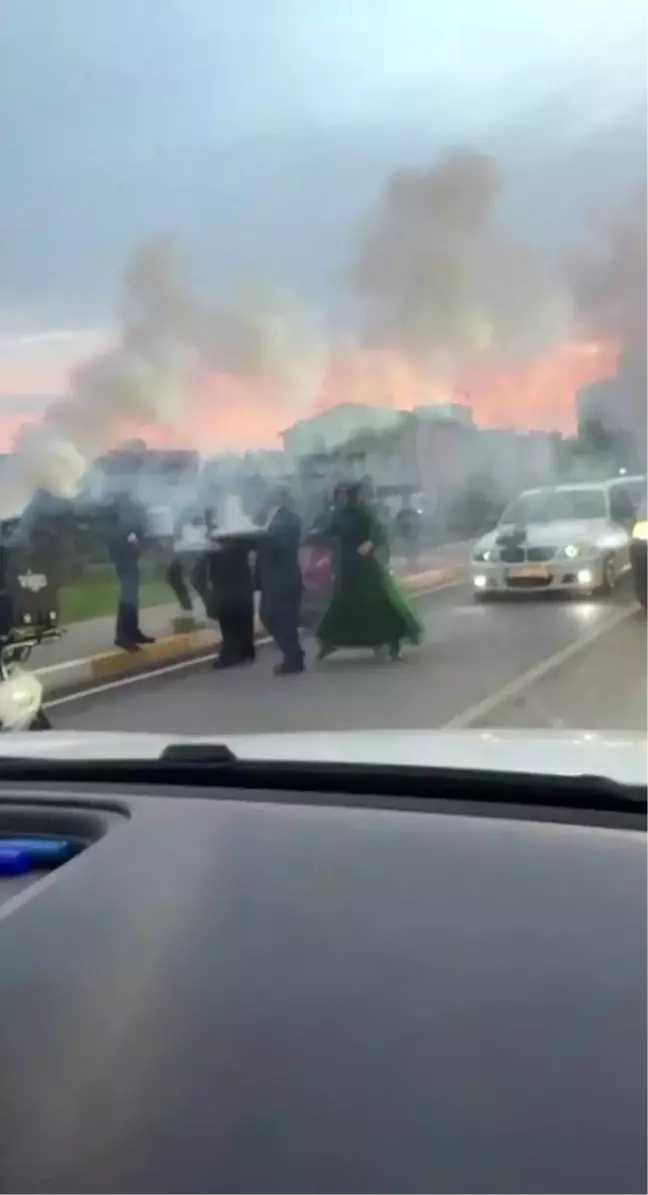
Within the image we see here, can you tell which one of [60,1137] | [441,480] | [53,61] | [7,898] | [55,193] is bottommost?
[60,1137]

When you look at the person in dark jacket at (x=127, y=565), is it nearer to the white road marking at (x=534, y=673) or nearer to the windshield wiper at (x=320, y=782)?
the white road marking at (x=534, y=673)

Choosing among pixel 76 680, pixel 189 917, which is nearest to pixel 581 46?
pixel 76 680

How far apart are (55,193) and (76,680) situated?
5.47 feet

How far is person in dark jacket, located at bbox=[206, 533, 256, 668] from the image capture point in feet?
12.6

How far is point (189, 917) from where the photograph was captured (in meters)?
1.20

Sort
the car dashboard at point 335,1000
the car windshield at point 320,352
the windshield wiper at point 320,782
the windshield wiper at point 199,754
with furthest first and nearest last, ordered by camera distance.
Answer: the car windshield at point 320,352, the windshield wiper at point 199,754, the windshield wiper at point 320,782, the car dashboard at point 335,1000

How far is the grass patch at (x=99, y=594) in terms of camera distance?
3.85 metres

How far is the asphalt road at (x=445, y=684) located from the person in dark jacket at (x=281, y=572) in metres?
0.09

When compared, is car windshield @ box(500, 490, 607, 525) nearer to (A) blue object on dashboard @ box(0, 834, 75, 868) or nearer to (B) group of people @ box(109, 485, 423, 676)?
(B) group of people @ box(109, 485, 423, 676)

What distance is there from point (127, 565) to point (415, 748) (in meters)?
2.62

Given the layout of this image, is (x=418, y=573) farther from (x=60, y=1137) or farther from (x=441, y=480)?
(x=60, y=1137)

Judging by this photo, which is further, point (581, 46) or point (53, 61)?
point (53, 61)

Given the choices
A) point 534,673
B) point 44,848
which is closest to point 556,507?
point 534,673

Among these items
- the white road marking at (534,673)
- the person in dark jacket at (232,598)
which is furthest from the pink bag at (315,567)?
the white road marking at (534,673)
